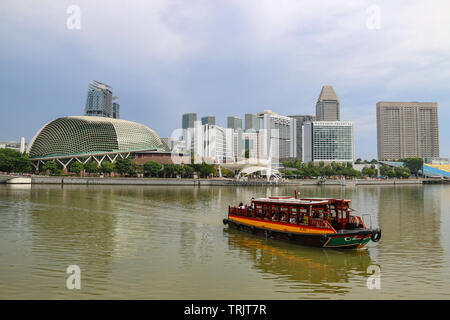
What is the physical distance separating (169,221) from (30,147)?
400ft

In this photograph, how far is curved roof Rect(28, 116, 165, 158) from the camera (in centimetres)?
12419

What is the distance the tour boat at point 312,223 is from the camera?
18.3 meters

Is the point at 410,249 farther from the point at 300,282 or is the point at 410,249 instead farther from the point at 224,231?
the point at 224,231

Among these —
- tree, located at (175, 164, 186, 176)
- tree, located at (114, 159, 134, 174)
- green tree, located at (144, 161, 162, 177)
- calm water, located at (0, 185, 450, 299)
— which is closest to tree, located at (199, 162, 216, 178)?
tree, located at (175, 164, 186, 176)

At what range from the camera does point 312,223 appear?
1905 cm

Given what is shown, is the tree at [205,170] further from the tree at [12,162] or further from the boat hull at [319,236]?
the boat hull at [319,236]

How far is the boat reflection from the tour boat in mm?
537

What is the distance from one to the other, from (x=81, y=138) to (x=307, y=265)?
123131 millimetres

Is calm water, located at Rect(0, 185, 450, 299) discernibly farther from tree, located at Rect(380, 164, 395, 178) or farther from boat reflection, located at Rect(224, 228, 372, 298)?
tree, located at Rect(380, 164, 395, 178)

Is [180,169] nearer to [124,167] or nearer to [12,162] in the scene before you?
[124,167]

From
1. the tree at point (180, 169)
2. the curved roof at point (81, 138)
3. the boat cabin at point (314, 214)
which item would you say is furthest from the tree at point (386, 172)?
the boat cabin at point (314, 214)

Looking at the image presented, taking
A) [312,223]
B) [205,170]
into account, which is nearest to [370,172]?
[205,170]

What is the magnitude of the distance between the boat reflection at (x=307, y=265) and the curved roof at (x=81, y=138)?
11418 centimetres
